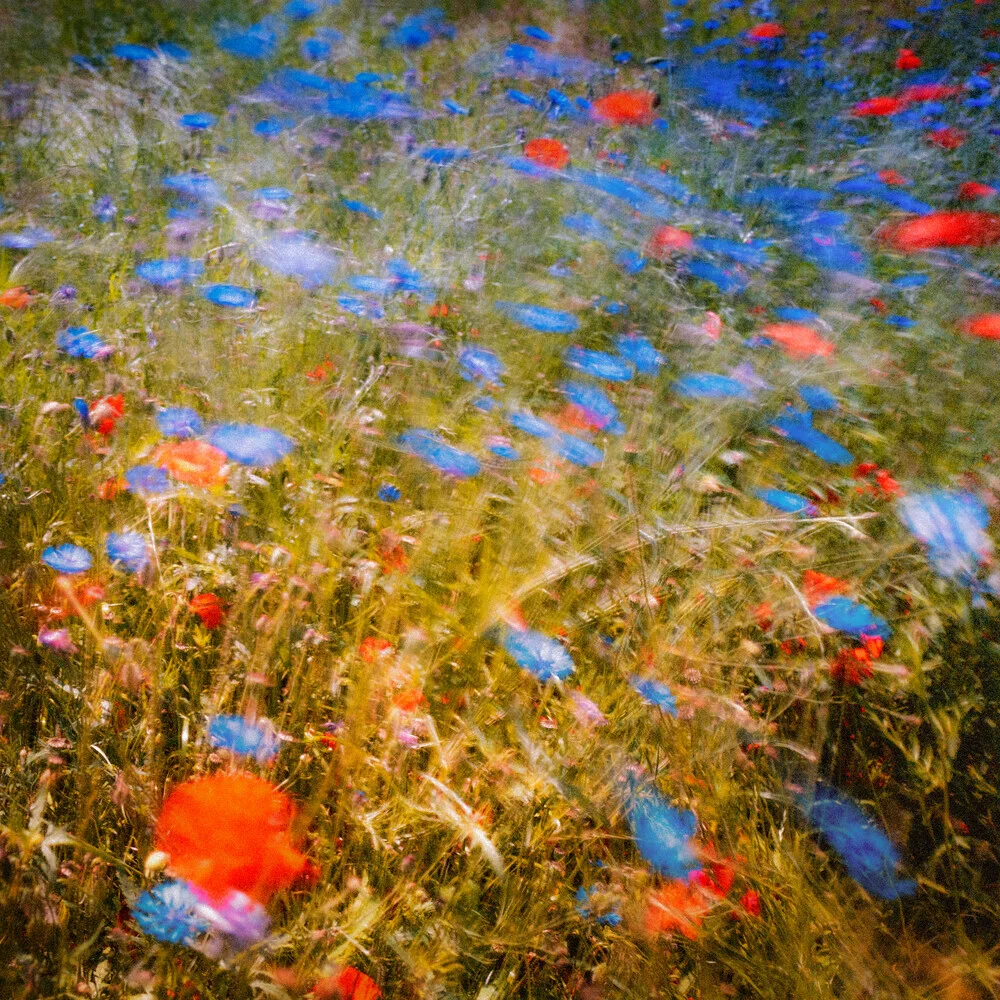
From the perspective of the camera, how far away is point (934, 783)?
0.83 m

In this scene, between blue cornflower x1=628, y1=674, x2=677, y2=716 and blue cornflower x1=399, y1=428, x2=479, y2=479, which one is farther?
blue cornflower x1=399, y1=428, x2=479, y2=479

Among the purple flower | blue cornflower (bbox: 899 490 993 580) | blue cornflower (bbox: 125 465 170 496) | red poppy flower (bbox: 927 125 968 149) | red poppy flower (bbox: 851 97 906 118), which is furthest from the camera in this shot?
red poppy flower (bbox: 851 97 906 118)

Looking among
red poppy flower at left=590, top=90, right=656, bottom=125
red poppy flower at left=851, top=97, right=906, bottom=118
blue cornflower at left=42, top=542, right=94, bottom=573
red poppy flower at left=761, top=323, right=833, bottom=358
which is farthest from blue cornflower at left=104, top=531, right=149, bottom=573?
red poppy flower at left=851, top=97, right=906, bottom=118

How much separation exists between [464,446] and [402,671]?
1.24 feet

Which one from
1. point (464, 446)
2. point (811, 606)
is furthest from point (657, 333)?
point (811, 606)

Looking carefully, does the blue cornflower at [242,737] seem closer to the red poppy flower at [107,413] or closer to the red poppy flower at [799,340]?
the red poppy flower at [107,413]

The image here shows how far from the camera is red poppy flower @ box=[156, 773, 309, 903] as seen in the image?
0.70 metres

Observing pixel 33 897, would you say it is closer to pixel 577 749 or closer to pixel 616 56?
pixel 577 749

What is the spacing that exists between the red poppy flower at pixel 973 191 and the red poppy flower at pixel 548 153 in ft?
3.61

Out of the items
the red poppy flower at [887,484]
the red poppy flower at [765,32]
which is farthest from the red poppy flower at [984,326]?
the red poppy flower at [765,32]

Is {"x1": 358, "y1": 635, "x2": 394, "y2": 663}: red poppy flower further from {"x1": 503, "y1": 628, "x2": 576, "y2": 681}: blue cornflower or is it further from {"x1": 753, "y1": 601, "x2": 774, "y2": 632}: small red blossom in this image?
{"x1": 753, "y1": 601, "x2": 774, "y2": 632}: small red blossom

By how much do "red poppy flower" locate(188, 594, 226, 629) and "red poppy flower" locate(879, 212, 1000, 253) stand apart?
5.03ft

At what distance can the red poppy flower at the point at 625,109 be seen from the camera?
2.54 meters

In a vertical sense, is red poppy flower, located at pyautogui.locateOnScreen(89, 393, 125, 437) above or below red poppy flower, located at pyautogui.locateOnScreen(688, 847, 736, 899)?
above
